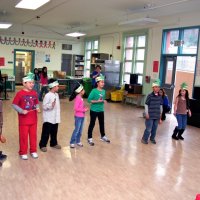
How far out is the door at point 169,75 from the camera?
930 centimetres

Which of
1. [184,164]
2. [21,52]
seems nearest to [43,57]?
[21,52]

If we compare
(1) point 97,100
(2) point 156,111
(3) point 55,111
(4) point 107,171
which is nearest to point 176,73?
(2) point 156,111

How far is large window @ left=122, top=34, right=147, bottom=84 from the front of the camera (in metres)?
10.8

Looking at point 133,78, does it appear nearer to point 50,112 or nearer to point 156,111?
point 156,111

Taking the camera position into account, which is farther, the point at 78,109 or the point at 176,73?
the point at 176,73

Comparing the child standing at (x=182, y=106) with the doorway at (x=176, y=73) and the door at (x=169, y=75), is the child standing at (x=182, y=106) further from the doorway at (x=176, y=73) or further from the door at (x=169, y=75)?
the door at (x=169, y=75)

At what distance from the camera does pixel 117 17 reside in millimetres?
10102

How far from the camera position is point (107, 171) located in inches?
156

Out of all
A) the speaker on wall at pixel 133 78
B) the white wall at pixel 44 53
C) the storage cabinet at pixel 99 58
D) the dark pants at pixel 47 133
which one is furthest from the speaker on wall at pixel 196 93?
the white wall at pixel 44 53

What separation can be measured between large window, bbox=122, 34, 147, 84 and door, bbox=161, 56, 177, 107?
48.9 inches

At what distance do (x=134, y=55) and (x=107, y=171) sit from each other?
7922mm

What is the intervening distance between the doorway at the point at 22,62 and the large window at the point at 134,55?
19.4ft

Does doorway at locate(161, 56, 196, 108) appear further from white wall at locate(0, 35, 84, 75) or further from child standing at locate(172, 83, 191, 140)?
white wall at locate(0, 35, 84, 75)

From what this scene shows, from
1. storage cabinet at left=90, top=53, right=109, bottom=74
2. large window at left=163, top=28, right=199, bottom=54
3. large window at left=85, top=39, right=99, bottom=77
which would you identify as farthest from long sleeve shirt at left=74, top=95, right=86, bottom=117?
large window at left=85, top=39, right=99, bottom=77
